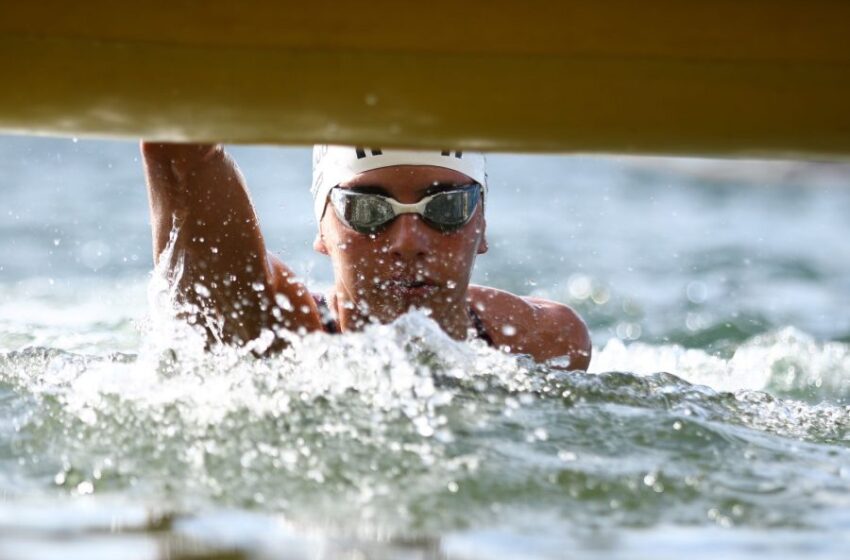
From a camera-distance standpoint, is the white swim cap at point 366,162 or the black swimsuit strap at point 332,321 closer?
the white swim cap at point 366,162

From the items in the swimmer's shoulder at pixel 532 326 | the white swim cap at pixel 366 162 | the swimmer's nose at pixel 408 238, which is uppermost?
the white swim cap at pixel 366 162

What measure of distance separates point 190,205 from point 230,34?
91 cm

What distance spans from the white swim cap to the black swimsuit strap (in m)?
0.31

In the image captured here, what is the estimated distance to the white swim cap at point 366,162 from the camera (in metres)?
3.97

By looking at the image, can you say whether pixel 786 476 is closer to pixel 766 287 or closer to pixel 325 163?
pixel 325 163

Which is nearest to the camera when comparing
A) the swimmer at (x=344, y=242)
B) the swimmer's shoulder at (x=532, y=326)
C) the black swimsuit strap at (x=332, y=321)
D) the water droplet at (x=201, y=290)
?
the swimmer at (x=344, y=242)

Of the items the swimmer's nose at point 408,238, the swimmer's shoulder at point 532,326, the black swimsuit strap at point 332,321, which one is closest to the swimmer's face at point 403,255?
the swimmer's nose at point 408,238

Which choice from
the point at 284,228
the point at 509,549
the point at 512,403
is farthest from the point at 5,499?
the point at 284,228

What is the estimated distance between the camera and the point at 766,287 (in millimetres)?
9062

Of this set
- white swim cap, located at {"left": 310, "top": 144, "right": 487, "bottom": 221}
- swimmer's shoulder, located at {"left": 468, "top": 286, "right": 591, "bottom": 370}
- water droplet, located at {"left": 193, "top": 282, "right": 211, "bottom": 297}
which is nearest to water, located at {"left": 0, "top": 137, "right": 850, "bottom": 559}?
water droplet, located at {"left": 193, "top": 282, "right": 211, "bottom": 297}

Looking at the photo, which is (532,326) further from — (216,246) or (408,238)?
(216,246)

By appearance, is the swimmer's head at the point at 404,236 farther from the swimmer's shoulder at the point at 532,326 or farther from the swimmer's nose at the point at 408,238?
the swimmer's shoulder at the point at 532,326

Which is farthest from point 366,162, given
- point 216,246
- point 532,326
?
point 532,326

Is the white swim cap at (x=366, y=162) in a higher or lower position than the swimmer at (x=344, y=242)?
higher
